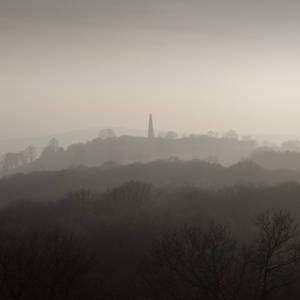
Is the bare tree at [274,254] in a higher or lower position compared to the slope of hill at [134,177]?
higher

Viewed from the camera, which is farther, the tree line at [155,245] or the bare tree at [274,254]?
the tree line at [155,245]

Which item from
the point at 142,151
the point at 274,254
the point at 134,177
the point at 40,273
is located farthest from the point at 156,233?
the point at 142,151

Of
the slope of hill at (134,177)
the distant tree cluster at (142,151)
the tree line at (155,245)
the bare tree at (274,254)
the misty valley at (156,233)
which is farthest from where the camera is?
the distant tree cluster at (142,151)

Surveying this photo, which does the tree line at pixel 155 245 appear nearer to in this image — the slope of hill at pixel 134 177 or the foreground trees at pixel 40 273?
the foreground trees at pixel 40 273

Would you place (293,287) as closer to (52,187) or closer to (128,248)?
(128,248)

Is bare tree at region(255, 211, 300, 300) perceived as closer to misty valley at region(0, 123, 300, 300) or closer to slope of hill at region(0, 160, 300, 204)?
misty valley at region(0, 123, 300, 300)

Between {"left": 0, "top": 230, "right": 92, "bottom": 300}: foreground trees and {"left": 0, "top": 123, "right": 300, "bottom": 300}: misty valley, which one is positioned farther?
{"left": 0, "top": 123, "right": 300, "bottom": 300}: misty valley

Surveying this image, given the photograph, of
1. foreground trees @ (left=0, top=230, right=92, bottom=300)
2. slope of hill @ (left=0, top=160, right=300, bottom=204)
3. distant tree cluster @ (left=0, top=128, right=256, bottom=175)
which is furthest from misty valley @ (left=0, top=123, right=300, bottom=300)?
distant tree cluster @ (left=0, top=128, right=256, bottom=175)

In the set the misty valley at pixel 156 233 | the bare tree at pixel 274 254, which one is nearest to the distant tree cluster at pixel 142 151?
the misty valley at pixel 156 233

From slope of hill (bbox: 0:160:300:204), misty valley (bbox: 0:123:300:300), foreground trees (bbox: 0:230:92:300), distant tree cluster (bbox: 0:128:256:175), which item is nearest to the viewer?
foreground trees (bbox: 0:230:92:300)

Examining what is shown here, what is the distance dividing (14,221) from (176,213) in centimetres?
2364

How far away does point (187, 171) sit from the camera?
3017 inches

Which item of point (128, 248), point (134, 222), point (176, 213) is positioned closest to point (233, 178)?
point (176, 213)

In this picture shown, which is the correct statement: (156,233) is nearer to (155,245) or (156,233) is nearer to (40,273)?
(155,245)
